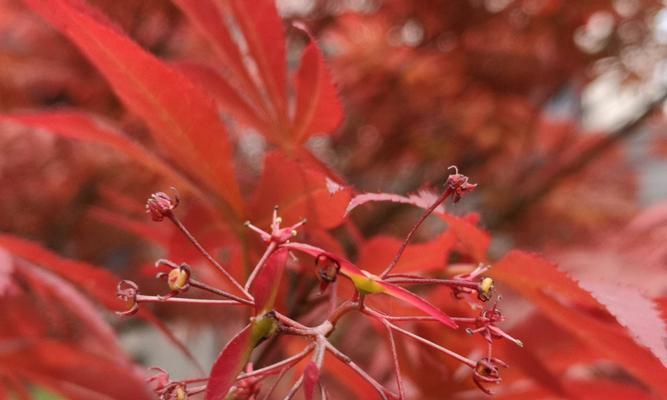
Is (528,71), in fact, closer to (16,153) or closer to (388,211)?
(388,211)

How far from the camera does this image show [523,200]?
684mm

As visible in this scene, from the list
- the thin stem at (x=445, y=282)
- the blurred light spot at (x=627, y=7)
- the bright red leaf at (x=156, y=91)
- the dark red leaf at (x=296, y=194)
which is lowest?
the thin stem at (x=445, y=282)

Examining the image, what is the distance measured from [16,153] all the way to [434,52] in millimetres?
414

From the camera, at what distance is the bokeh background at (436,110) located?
0.66m

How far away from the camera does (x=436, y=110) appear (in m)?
0.73

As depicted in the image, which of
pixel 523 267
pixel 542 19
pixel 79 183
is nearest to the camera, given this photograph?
pixel 523 267

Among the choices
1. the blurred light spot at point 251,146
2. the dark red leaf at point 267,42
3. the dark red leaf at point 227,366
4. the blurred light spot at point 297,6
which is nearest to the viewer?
the dark red leaf at point 227,366

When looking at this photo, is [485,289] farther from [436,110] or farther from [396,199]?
[436,110]

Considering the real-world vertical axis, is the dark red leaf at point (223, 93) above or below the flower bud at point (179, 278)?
above

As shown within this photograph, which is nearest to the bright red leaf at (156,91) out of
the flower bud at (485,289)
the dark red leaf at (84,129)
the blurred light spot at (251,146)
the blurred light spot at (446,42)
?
the dark red leaf at (84,129)

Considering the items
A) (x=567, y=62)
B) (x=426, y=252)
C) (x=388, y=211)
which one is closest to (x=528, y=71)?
(x=567, y=62)

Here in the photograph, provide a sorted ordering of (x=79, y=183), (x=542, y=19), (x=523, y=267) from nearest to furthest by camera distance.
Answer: (x=523, y=267)
(x=542, y=19)
(x=79, y=183)

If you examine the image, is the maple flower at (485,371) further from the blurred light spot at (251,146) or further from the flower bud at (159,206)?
the blurred light spot at (251,146)

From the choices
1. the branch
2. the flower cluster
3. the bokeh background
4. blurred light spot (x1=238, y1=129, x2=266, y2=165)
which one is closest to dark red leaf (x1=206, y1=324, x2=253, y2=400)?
the flower cluster
